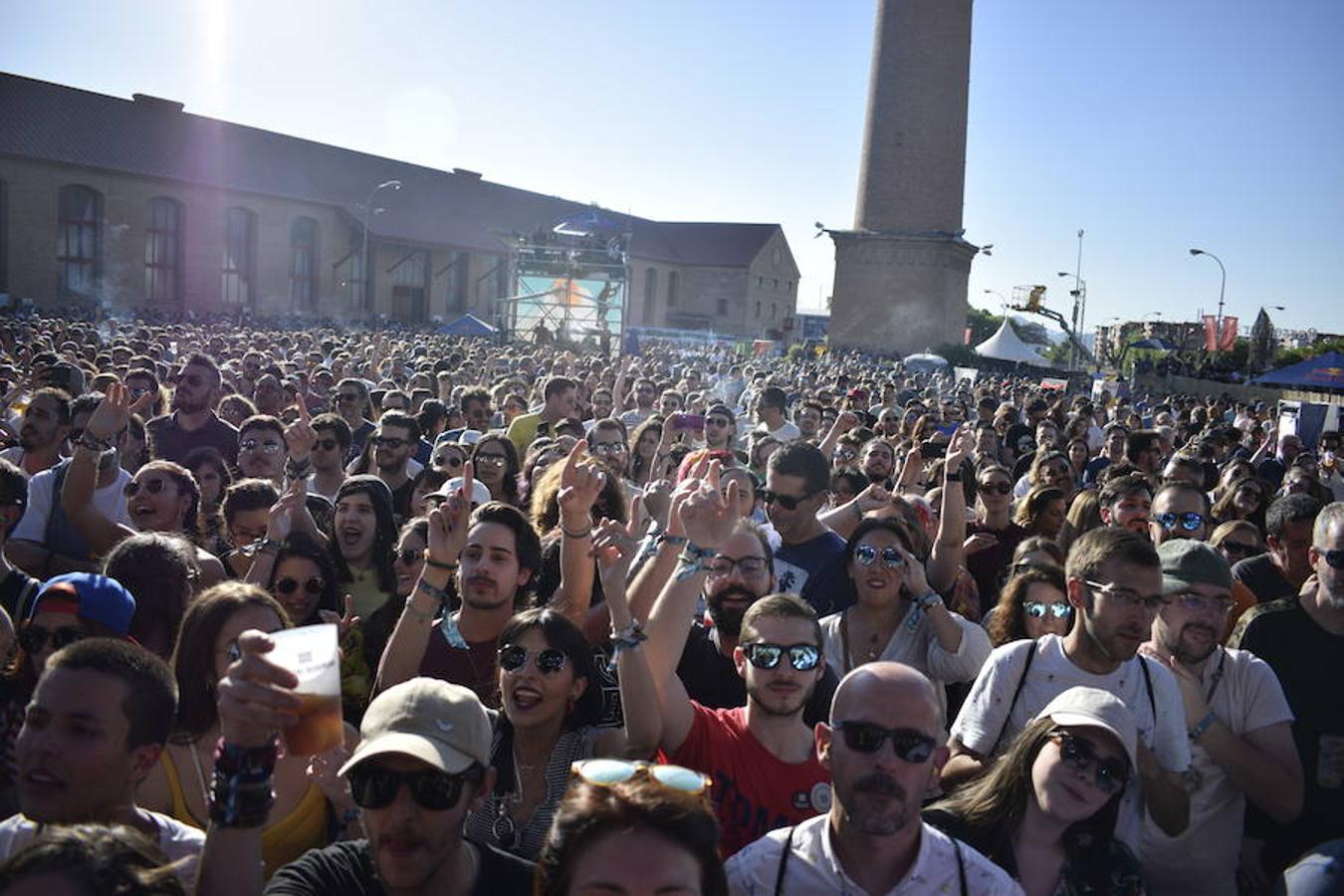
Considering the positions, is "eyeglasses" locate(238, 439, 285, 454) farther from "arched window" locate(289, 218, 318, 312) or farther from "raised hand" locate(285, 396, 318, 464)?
"arched window" locate(289, 218, 318, 312)

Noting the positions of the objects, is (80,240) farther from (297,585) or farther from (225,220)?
(297,585)

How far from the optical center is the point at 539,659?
343cm

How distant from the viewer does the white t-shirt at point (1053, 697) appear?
3516 millimetres

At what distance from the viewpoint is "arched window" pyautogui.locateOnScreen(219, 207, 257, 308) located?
52688mm

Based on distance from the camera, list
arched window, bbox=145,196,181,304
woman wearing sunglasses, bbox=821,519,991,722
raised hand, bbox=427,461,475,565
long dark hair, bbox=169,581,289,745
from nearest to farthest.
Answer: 1. long dark hair, bbox=169,581,289,745
2. raised hand, bbox=427,461,475,565
3. woman wearing sunglasses, bbox=821,519,991,722
4. arched window, bbox=145,196,181,304

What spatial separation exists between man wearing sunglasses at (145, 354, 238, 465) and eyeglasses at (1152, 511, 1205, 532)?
602 centimetres

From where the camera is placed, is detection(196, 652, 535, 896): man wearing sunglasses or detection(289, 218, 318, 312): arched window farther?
detection(289, 218, 318, 312): arched window

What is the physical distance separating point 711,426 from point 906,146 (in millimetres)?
31349

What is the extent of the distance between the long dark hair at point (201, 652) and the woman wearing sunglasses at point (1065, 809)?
2161 millimetres

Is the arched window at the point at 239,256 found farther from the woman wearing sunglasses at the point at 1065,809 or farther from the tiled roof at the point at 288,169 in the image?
the woman wearing sunglasses at the point at 1065,809

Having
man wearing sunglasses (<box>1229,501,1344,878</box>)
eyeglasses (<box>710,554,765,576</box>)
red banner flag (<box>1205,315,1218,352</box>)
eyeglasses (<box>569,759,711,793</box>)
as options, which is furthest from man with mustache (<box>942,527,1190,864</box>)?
red banner flag (<box>1205,315,1218,352</box>)

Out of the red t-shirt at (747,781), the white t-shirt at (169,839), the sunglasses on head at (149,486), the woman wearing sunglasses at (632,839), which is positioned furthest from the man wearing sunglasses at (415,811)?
the sunglasses on head at (149,486)

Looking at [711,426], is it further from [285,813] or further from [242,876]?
[242,876]

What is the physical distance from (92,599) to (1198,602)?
12.1 ft
